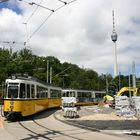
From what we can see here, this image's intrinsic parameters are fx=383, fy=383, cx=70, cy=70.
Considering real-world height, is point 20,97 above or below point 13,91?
below

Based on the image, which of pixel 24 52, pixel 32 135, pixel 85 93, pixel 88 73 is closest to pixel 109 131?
pixel 32 135

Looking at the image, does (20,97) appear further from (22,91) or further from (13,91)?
(13,91)

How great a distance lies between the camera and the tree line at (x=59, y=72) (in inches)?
2825

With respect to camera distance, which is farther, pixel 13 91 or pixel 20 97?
pixel 13 91

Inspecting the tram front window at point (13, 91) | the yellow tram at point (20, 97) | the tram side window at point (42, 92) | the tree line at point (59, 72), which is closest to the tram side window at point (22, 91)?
the yellow tram at point (20, 97)

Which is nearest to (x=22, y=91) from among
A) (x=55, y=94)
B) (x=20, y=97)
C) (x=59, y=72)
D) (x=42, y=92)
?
(x=20, y=97)

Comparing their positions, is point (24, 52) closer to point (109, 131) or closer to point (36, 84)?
point (36, 84)

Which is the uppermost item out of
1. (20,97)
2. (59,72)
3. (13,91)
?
(59,72)

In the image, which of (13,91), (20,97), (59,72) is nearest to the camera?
(20,97)

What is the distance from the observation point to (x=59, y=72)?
13512 centimetres

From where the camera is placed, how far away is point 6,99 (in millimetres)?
26859

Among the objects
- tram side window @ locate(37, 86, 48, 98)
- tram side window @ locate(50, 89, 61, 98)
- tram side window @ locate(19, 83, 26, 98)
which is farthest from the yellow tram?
tram side window @ locate(50, 89, 61, 98)

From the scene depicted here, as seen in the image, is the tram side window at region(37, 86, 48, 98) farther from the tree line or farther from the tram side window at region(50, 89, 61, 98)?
the tree line

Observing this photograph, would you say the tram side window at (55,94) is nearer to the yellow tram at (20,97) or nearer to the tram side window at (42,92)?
the tram side window at (42,92)
